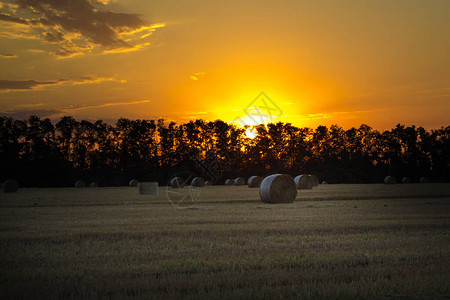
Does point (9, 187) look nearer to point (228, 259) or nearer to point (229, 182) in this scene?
point (229, 182)

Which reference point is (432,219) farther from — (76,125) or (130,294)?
(76,125)

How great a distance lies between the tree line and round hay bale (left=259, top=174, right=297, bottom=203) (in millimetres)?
59484

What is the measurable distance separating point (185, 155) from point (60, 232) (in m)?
89.3


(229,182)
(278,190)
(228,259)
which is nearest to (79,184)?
(229,182)

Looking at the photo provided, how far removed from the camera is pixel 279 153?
10894 centimetres

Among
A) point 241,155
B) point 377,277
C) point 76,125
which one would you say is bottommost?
point 377,277

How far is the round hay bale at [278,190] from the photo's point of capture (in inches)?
1070

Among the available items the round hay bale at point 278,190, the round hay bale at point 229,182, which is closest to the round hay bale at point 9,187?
the round hay bale at point 278,190

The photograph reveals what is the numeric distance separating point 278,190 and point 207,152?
265 feet

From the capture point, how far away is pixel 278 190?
2736 centimetres

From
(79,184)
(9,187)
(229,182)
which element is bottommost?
(9,187)

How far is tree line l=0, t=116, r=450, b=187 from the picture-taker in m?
86.3

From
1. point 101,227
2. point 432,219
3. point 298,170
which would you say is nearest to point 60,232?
point 101,227

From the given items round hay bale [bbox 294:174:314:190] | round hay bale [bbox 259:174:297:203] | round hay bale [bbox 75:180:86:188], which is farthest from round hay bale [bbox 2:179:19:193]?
round hay bale [bbox 259:174:297:203]
